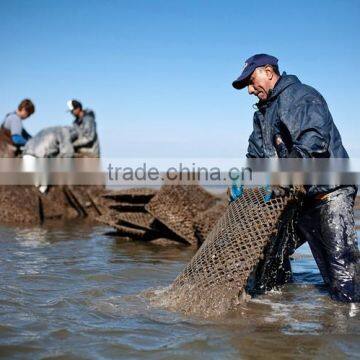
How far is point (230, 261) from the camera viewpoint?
4340 mm

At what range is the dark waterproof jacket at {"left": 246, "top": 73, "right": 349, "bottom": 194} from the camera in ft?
13.9

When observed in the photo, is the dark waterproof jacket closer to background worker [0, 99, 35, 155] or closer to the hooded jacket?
background worker [0, 99, 35, 155]

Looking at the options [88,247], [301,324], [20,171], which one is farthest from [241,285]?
[20,171]

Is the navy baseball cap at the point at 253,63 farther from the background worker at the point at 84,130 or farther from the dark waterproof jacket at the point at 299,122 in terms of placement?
the background worker at the point at 84,130

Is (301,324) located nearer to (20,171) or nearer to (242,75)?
(242,75)

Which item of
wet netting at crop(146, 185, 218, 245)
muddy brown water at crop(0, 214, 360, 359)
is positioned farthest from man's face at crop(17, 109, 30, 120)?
muddy brown water at crop(0, 214, 360, 359)

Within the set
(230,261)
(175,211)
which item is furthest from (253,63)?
(175,211)

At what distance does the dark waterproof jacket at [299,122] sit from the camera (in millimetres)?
4238

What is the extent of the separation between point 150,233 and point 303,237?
379 centimetres

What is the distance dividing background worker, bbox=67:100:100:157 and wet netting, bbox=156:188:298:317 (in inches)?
326

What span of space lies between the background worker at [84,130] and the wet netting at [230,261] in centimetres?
829

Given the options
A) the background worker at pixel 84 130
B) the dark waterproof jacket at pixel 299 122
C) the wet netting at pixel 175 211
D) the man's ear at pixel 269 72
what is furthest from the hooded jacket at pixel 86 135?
the man's ear at pixel 269 72

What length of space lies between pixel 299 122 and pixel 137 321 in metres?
1.86

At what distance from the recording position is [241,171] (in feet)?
16.7
